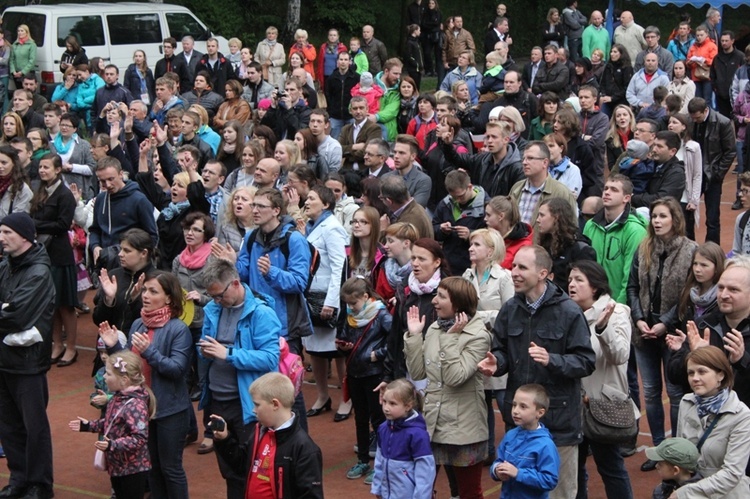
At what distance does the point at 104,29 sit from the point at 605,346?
17.8 meters

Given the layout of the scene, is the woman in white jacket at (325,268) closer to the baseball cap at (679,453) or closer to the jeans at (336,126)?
the baseball cap at (679,453)

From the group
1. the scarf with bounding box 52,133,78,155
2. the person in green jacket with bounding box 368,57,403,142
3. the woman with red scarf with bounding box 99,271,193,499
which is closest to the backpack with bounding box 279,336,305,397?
the woman with red scarf with bounding box 99,271,193,499

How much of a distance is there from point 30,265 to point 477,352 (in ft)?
10.9

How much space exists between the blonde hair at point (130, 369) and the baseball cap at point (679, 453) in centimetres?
315

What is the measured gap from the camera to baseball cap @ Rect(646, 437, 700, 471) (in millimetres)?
6312

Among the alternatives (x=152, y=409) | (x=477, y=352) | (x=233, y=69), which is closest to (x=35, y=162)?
(x=152, y=409)

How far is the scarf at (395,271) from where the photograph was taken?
880cm

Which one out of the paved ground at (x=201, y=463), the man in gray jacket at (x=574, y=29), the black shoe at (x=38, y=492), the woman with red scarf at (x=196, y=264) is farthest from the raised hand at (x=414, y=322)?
the man in gray jacket at (x=574, y=29)

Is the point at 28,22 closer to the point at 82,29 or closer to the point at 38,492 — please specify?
the point at 82,29

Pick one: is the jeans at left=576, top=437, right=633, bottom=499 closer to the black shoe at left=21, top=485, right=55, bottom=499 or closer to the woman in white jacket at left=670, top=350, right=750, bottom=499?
the woman in white jacket at left=670, top=350, right=750, bottom=499

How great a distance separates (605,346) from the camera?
24.0 ft

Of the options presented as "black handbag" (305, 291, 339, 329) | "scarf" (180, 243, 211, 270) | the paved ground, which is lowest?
the paved ground

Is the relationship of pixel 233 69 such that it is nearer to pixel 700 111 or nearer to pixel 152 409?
pixel 700 111

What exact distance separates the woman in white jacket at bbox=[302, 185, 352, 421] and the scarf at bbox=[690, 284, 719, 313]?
3.00 meters
